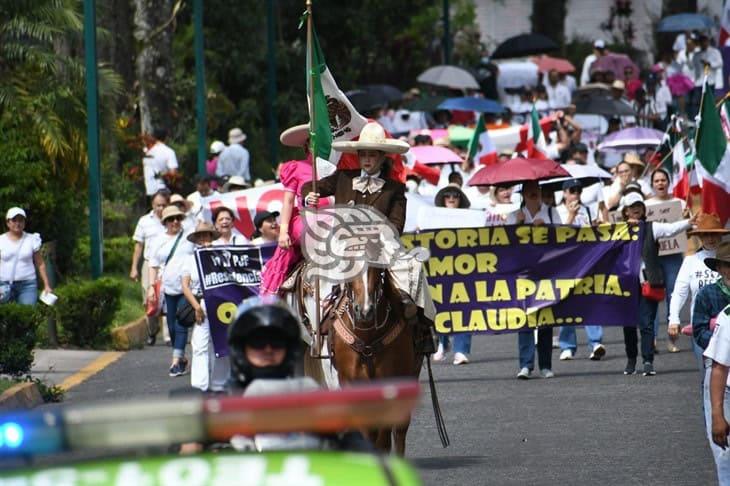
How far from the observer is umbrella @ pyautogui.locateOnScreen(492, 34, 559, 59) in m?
41.9

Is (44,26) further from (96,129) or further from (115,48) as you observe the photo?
(115,48)

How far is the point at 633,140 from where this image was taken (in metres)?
30.6

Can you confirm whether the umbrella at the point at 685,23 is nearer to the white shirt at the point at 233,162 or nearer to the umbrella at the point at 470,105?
the umbrella at the point at 470,105

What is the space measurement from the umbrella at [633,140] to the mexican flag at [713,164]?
44.6ft

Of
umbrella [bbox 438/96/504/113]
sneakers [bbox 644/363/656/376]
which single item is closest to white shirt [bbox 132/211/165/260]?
sneakers [bbox 644/363/656/376]

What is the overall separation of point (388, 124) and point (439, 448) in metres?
25.0

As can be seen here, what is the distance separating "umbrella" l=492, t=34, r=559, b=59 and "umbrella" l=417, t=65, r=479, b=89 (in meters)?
2.78

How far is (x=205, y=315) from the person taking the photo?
16.9 metres

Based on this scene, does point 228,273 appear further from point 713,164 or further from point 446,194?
point 446,194

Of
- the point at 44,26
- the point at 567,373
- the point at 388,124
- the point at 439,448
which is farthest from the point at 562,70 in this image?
the point at 439,448

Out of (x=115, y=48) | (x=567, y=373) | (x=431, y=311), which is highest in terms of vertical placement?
(x=115, y=48)

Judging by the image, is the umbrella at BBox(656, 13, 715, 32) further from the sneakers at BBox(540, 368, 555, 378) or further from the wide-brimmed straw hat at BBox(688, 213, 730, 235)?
the wide-brimmed straw hat at BBox(688, 213, 730, 235)

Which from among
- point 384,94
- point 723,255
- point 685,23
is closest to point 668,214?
point 723,255

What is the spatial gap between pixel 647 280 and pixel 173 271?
4.97 meters
